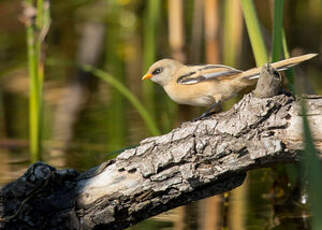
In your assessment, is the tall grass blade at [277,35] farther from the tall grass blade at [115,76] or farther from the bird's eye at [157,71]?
the tall grass blade at [115,76]

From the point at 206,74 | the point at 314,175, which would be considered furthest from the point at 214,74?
the point at 314,175

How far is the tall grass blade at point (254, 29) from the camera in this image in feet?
12.4

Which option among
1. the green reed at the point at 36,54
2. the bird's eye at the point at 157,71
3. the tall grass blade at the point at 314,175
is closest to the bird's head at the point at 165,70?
the bird's eye at the point at 157,71

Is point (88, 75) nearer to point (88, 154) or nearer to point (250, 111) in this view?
point (88, 154)

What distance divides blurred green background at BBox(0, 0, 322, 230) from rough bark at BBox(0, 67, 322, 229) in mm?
377

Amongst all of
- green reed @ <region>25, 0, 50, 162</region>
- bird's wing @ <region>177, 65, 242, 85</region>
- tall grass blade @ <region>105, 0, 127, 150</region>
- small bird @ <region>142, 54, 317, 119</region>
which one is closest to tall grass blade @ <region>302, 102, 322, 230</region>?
small bird @ <region>142, 54, 317, 119</region>

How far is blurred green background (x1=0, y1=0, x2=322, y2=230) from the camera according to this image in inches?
178

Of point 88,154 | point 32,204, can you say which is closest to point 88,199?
point 32,204

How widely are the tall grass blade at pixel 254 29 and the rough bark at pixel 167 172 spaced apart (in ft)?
2.49

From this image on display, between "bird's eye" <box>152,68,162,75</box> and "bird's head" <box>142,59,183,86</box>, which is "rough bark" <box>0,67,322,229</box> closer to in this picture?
"bird's head" <box>142,59,183,86</box>

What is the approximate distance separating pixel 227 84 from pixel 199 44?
13.9ft

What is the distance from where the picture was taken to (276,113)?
10.3 feet

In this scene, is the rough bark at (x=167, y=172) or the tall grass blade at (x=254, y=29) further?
the tall grass blade at (x=254, y=29)

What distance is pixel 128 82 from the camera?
288 inches
